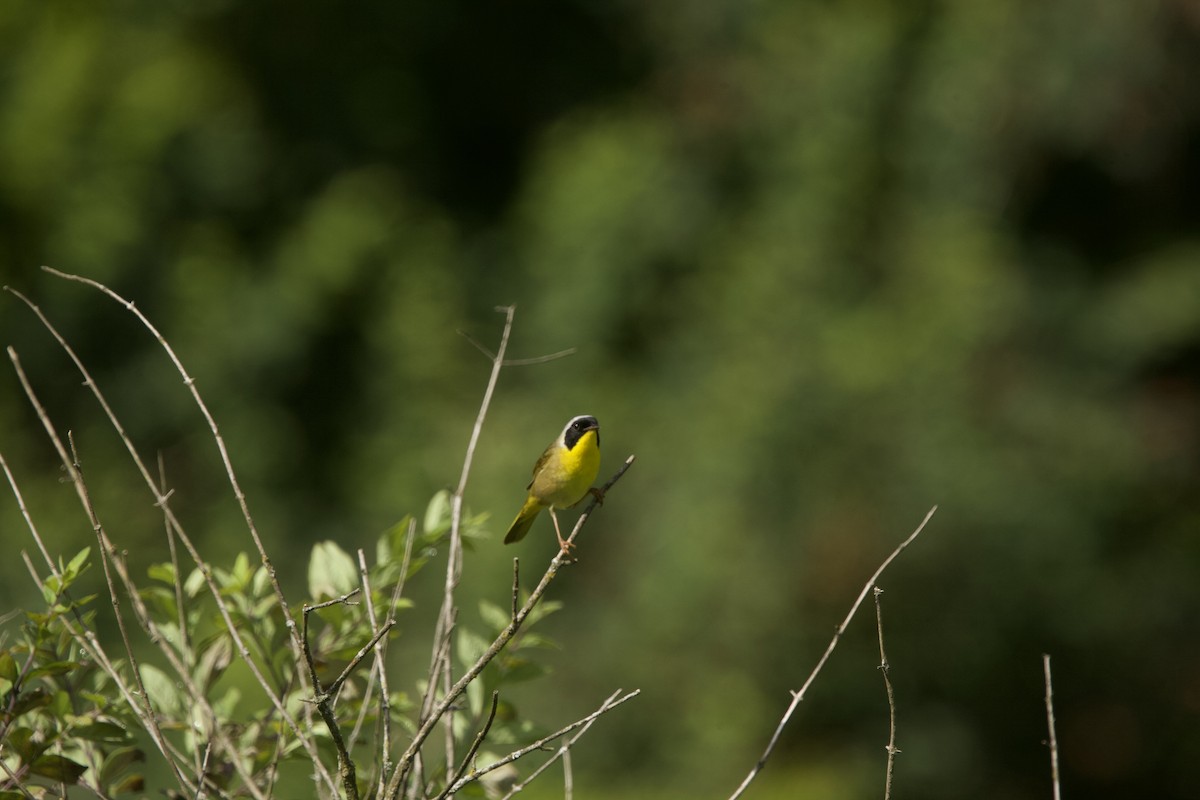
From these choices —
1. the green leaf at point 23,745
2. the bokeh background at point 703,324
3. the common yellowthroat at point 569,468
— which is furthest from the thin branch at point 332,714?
the bokeh background at point 703,324

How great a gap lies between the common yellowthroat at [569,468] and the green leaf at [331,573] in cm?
149

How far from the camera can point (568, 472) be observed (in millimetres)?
4176

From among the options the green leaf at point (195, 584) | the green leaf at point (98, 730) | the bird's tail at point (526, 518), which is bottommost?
the bird's tail at point (526, 518)

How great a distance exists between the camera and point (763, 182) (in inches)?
448

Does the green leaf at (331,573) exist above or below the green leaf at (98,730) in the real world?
above

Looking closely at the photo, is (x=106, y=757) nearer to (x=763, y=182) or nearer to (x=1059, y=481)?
(x=1059, y=481)

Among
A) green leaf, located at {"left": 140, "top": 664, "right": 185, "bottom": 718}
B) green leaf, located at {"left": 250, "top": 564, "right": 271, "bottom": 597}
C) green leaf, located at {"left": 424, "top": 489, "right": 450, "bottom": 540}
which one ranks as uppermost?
green leaf, located at {"left": 424, "top": 489, "right": 450, "bottom": 540}

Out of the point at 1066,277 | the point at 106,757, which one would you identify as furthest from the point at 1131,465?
the point at 106,757

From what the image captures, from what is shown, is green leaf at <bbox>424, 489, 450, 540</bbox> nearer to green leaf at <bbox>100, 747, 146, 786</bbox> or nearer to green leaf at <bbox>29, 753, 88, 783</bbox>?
green leaf at <bbox>100, 747, 146, 786</bbox>

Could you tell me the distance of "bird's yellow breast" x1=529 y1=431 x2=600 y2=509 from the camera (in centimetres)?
418

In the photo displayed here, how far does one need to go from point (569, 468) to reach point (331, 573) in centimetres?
161

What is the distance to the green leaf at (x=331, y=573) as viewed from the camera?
258 cm

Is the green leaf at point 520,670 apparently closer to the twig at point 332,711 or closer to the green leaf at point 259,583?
the green leaf at point 259,583

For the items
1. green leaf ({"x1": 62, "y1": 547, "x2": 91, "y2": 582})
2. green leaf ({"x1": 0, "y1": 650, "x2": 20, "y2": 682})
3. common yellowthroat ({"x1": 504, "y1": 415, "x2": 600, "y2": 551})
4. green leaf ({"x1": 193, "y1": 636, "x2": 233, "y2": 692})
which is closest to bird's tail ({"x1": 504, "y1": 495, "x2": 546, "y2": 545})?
common yellowthroat ({"x1": 504, "y1": 415, "x2": 600, "y2": 551})
